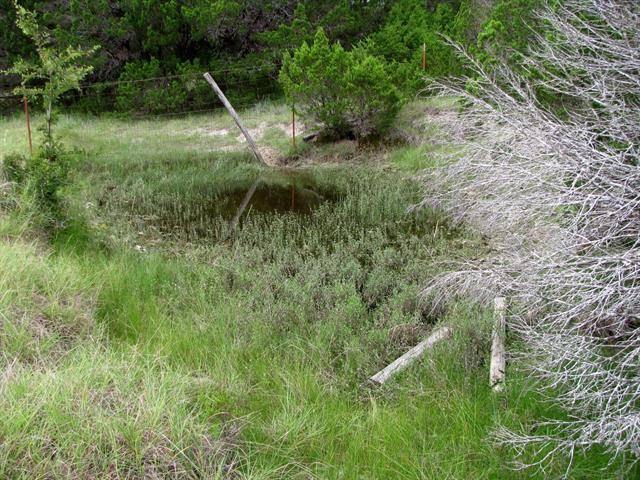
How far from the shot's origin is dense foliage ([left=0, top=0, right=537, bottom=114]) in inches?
609

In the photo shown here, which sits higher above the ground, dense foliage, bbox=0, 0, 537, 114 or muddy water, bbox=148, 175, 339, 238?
dense foliage, bbox=0, 0, 537, 114

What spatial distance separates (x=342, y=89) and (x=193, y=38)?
7.41 metres

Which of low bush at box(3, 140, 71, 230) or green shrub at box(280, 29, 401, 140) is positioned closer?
low bush at box(3, 140, 71, 230)

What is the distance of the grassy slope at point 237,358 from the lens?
2.42 m

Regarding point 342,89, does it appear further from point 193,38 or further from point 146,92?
point 193,38

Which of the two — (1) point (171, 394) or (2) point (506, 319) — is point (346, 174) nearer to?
(2) point (506, 319)

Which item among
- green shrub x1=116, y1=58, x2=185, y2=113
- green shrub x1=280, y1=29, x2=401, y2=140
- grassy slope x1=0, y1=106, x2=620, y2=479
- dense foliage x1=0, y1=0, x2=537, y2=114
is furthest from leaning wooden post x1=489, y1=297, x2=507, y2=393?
green shrub x1=116, y1=58, x2=185, y2=113

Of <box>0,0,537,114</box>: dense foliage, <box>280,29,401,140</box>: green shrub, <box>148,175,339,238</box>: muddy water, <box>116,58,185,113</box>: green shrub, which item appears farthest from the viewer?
<box>0,0,537,114</box>: dense foliage

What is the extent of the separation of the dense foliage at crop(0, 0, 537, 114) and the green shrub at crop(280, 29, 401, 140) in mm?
3526

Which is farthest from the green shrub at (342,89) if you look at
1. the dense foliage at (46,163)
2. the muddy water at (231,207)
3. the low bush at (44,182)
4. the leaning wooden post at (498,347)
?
the leaning wooden post at (498,347)

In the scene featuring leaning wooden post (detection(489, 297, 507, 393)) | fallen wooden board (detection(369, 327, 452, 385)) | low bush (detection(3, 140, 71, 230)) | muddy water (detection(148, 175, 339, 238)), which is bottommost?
muddy water (detection(148, 175, 339, 238))

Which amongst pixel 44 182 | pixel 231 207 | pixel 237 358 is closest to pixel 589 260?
pixel 237 358

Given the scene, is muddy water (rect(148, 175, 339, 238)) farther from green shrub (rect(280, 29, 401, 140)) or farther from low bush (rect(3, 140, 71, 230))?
green shrub (rect(280, 29, 401, 140))

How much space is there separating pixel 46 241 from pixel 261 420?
330 cm
